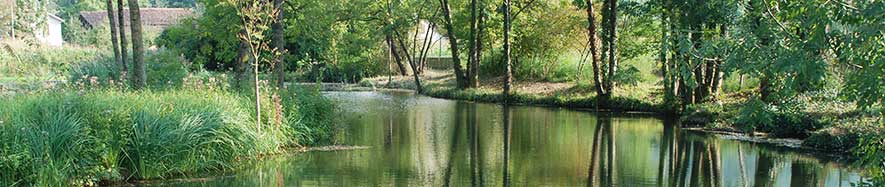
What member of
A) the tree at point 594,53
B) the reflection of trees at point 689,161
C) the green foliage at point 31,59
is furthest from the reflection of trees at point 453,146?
the green foliage at point 31,59

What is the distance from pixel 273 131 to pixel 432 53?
44.1 meters

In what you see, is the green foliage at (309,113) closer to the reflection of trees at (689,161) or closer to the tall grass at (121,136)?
the tall grass at (121,136)

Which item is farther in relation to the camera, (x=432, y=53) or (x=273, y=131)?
(x=432, y=53)

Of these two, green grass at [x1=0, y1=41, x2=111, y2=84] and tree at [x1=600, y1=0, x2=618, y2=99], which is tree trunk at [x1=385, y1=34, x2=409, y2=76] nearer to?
green grass at [x1=0, y1=41, x2=111, y2=84]

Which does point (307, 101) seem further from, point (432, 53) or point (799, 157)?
point (432, 53)

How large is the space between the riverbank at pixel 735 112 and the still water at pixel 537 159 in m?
0.79

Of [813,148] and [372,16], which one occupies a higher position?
[372,16]

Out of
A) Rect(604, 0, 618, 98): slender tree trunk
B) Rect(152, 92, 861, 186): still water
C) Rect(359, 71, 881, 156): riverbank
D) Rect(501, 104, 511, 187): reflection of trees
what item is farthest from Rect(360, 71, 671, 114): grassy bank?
Rect(152, 92, 861, 186): still water

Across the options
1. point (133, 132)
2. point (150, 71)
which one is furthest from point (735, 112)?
point (150, 71)

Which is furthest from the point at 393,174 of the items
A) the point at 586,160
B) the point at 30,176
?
the point at 30,176

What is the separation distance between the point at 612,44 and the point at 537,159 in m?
11.5

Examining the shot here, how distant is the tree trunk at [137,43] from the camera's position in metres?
Result: 15.1

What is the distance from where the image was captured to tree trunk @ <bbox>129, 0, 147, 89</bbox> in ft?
49.4

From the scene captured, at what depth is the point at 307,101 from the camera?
16641mm
